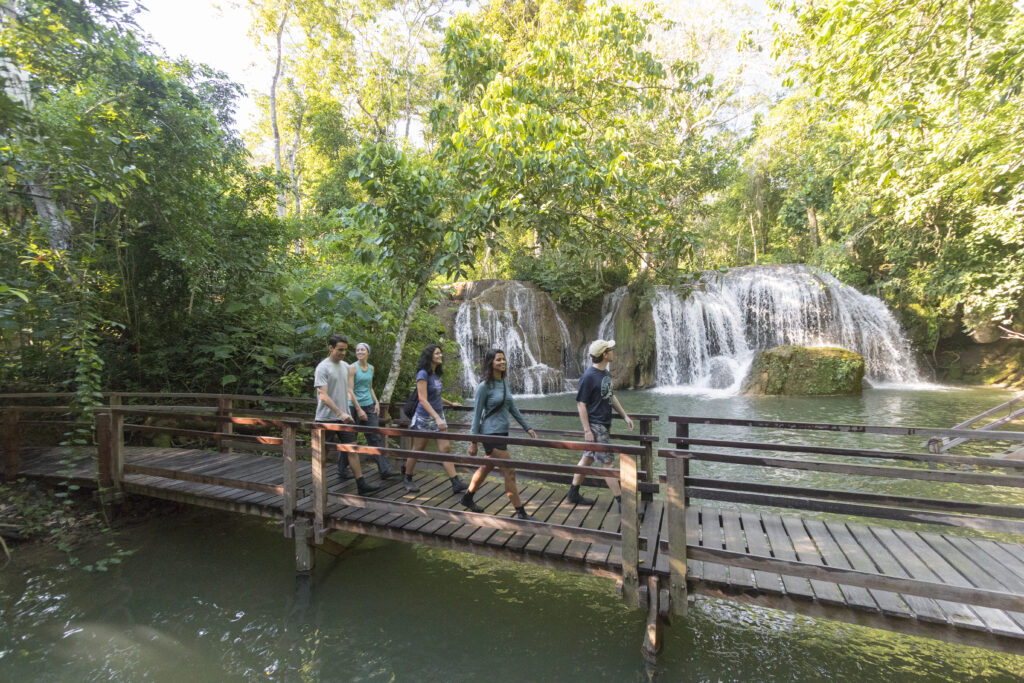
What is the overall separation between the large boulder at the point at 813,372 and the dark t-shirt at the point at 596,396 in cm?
1427

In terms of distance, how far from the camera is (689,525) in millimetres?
4203

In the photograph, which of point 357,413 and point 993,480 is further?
point 357,413

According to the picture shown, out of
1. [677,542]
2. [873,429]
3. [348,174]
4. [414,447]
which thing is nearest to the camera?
[677,542]

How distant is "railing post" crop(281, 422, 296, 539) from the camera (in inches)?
189

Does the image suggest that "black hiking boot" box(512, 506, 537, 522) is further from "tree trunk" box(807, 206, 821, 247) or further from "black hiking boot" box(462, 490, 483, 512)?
"tree trunk" box(807, 206, 821, 247)

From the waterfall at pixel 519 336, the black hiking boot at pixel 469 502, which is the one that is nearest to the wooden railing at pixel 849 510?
the black hiking boot at pixel 469 502

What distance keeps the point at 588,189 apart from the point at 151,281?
721 cm

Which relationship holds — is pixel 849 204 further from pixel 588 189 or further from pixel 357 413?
pixel 357 413

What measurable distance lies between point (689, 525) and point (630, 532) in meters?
1.01

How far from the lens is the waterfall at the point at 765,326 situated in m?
18.9

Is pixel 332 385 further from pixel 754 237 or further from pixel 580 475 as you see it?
pixel 754 237

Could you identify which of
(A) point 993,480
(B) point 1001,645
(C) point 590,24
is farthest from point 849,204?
(B) point 1001,645

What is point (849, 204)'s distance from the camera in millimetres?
17906

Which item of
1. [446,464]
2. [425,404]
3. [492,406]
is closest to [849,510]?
[492,406]
